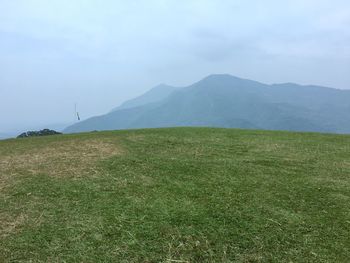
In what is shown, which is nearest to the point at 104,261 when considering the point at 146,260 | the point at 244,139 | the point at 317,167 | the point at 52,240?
the point at 146,260

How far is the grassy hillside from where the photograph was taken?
314 inches

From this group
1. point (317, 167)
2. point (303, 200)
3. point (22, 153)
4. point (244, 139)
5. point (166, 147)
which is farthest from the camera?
point (244, 139)

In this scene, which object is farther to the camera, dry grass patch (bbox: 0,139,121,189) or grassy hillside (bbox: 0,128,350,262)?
dry grass patch (bbox: 0,139,121,189)

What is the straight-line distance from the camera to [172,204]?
1015cm

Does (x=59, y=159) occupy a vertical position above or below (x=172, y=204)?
above

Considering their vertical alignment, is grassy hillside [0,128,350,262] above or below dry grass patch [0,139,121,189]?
below

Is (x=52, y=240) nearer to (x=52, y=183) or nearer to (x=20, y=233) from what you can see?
(x=20, y=233)

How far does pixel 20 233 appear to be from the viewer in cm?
854

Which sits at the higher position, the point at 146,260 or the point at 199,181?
the point at 199,181

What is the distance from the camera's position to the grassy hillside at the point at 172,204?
26.2ft

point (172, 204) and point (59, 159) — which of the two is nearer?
point (172, 204)

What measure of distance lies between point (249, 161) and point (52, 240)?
8660 millimetres

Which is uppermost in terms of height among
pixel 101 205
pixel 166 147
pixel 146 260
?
pixel 166 147

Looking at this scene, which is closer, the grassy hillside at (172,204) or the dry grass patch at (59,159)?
the grassy hillside at (172,204)
